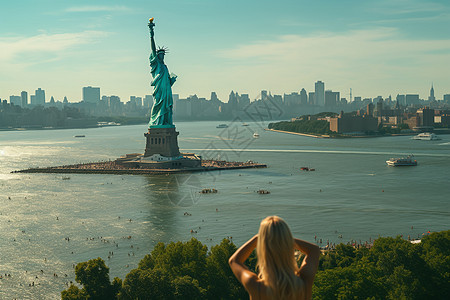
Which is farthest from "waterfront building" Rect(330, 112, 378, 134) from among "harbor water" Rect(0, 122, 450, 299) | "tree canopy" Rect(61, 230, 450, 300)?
"tree canopy" Rect(61, 230, 450, 300)

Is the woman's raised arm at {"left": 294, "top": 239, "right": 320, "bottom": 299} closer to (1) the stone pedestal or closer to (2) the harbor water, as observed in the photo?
(2) the harbor water

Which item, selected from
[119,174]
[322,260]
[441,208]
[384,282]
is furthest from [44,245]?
[119,174]

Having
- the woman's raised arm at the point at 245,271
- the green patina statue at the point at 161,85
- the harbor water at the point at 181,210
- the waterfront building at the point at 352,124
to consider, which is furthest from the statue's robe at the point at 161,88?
the waterfront building at the point at 352,124

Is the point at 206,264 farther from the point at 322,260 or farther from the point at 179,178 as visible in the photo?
the point at 179,178

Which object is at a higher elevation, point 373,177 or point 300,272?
point 300,272

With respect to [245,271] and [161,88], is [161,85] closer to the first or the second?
[161,88]
